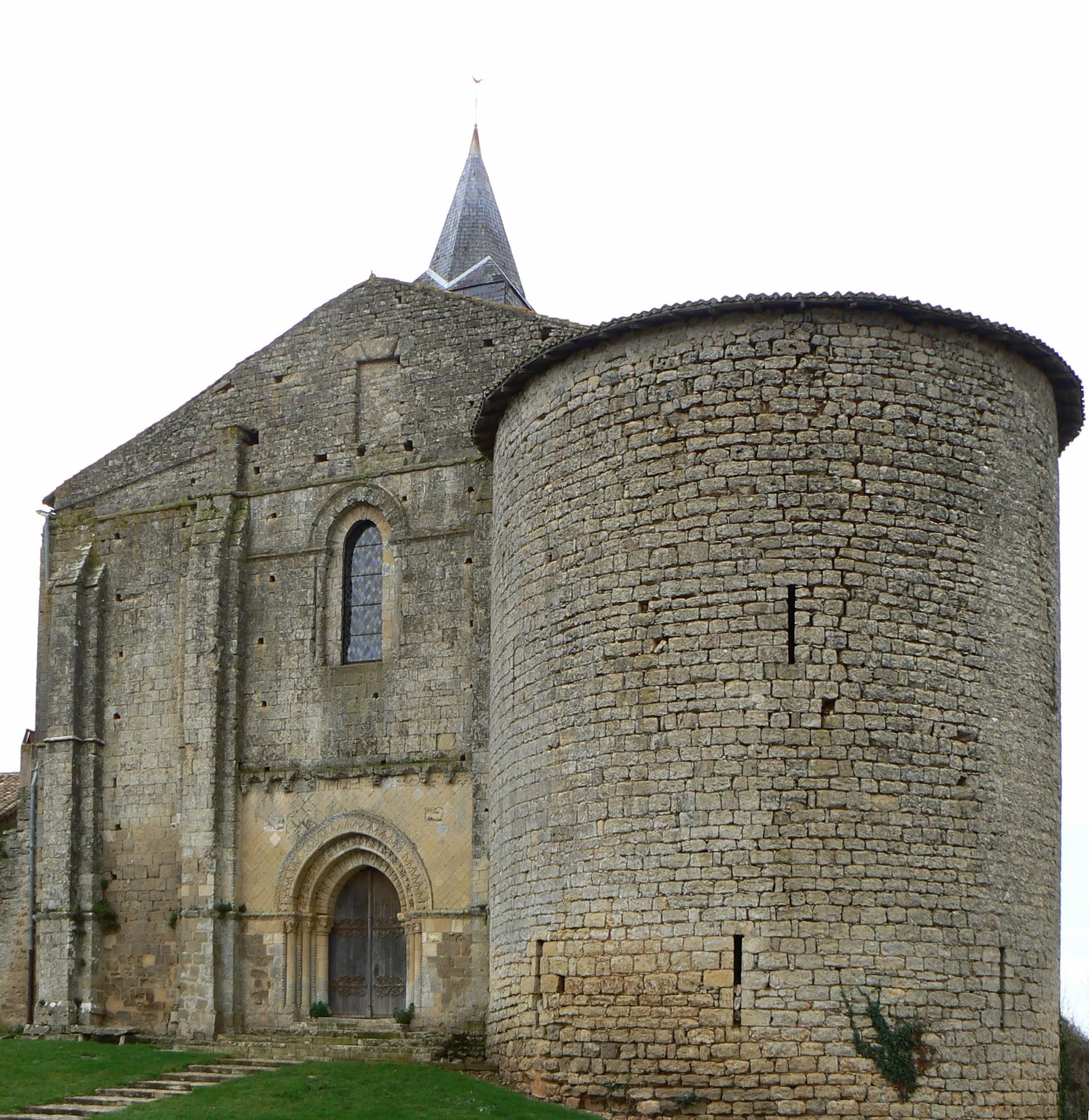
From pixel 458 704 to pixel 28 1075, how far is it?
20.2 ft

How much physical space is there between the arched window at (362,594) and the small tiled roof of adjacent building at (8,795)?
6522 mm

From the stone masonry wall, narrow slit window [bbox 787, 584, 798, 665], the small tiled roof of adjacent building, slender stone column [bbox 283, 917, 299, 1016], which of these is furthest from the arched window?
narrow slit window [bbox 787, 584, 798, 665]

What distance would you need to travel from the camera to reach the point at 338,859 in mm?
19234

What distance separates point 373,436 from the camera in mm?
20234

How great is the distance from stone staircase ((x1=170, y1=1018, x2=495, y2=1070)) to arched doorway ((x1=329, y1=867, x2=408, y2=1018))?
0.38 m

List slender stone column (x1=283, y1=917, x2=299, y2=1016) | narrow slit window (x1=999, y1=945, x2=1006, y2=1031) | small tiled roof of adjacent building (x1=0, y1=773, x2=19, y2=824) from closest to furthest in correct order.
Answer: narrow slit window (x1=999, y1=945, x2=1006, y2=1031), slender stone column (x1=283, y1=917, x2=299, y2=1016), small tiled roof of adjacent building (x1=0, y1=773, x2=19, y2=824)

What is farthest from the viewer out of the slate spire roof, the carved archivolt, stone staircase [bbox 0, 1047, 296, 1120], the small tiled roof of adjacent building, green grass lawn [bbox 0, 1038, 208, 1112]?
the slate spire roof

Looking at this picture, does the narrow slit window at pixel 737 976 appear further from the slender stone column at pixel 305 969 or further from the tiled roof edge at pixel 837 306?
the slender stone column at pixel 305 969

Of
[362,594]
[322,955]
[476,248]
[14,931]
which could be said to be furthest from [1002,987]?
[476,248]

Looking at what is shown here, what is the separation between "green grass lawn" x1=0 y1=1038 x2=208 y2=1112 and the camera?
53.1 ft

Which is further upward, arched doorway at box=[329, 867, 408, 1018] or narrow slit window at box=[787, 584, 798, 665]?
narrow slit window at box=[787, 584, 798, 665]

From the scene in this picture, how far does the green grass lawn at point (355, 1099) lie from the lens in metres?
14.2

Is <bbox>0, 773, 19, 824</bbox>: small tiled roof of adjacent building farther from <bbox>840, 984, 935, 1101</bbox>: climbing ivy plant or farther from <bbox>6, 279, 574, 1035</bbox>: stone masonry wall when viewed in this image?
<bbox>840, 984, 935, 1101</bbox>: climbing ivy plant

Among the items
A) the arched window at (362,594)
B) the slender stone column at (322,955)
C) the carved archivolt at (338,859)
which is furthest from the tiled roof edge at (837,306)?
the slender stone column at (322,955)
